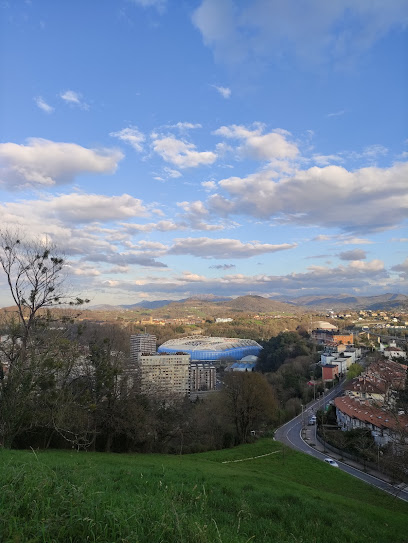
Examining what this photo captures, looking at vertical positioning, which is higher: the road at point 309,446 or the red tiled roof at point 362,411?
the red tiled roof at point 362,411

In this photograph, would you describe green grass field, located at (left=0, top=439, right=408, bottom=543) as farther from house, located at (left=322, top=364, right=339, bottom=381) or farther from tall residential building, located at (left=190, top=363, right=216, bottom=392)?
tall residential building, located at (left=190, top=363, right=216, bottom=392)

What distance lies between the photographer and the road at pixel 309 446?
739 inches

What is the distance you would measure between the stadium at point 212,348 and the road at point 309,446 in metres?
39.5

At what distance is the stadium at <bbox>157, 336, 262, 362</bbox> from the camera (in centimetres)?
8394

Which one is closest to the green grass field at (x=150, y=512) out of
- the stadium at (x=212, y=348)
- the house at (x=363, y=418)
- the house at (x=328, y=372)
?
the house at (x=363, y=418)

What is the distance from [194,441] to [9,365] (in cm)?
1249

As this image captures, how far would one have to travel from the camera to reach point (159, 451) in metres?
18.6

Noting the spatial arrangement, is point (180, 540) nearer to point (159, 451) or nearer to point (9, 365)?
point (9, 365)

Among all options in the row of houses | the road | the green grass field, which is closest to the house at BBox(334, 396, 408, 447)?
the row of houses

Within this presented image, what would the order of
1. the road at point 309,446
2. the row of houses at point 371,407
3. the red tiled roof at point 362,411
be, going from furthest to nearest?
the red tiled roof at point 362,411 → the row of houses at point 371,407 → the road at point 309,446

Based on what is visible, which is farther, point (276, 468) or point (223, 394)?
point (223, 394)

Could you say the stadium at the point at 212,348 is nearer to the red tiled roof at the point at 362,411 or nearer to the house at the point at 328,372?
the house at the point at 328,372

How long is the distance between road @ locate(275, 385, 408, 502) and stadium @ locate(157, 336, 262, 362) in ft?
130

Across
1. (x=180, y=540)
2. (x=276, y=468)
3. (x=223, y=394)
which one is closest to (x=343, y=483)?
(x=276, y=468)
